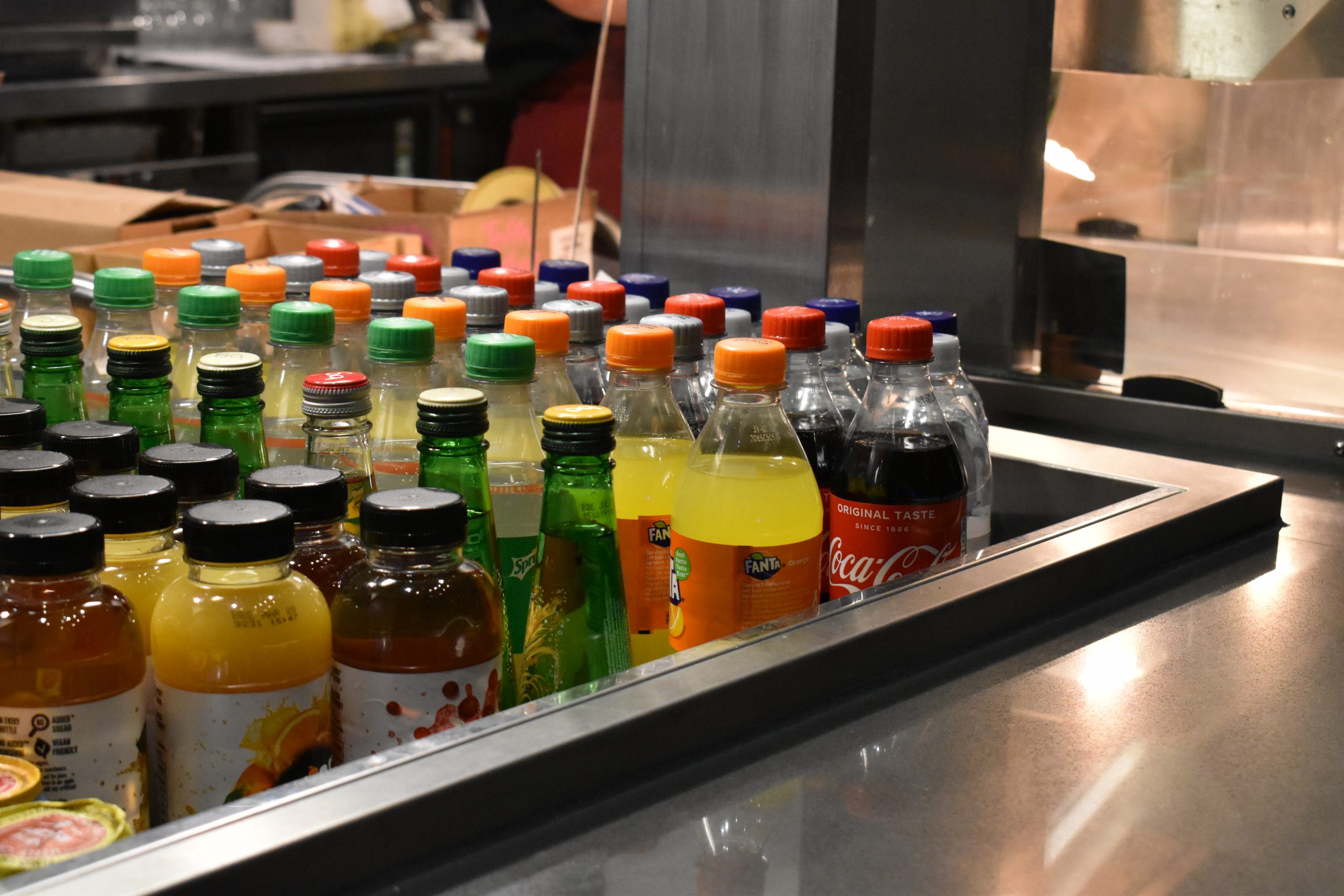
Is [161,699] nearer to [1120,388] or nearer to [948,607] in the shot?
[948,607]

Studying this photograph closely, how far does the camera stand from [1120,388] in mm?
1584

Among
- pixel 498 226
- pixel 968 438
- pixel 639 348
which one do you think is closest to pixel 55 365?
pixel 639 348

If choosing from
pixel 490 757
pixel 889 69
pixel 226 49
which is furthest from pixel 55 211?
pixel 226 49

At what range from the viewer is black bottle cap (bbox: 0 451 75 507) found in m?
0.71

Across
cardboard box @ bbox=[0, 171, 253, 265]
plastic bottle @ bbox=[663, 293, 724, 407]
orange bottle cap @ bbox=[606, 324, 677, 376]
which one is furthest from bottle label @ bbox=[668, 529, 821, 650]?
cardboard box @ bbox=[0, 171, 253, 265]

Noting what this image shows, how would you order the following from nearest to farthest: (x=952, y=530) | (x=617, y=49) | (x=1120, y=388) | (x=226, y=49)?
1. (x=952, y=530)
2. (x=1120, y=388)
3. (x=617, y=49)
4. (x=226, y=49)

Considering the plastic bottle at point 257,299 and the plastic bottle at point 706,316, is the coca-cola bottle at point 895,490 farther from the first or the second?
the plastic bottle at point 257,299

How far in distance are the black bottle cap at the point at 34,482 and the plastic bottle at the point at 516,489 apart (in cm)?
25

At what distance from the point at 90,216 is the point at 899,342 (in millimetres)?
1197

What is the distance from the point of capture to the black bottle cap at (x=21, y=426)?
809 millimetres

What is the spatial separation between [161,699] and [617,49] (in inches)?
101

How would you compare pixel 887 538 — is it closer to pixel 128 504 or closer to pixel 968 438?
pixel 968 438

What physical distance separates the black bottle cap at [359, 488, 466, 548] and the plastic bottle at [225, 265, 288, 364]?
1.29 ft

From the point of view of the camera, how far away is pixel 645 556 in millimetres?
898
